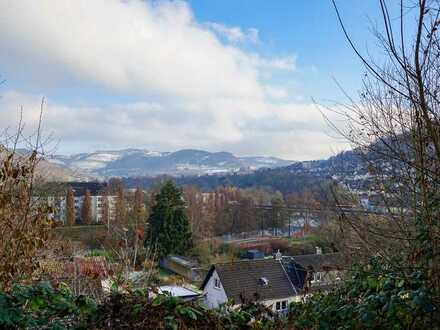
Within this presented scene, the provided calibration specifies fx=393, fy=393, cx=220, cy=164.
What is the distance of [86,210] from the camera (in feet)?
96.2

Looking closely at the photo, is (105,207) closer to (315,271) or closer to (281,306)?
(281,306)

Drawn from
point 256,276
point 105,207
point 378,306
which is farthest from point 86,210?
point 378,306

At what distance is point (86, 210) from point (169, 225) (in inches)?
372

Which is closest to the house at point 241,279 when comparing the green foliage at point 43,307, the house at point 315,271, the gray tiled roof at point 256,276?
the gray tiled roof at point 256,276

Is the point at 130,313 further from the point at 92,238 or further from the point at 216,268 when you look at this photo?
the point at 92,238

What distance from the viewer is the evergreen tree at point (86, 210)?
28592 millimetres

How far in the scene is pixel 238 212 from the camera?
Result: 35375 millimetres

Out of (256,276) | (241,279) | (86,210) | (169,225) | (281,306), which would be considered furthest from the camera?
(86,210)

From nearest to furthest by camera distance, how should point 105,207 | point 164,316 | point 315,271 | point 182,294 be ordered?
1. point 164,316
2. point 315,271
3. point 182,294
4. point 105,207

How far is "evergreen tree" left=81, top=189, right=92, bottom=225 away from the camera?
28592 mm

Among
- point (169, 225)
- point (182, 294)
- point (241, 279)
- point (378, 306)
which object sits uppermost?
point (378, 306)

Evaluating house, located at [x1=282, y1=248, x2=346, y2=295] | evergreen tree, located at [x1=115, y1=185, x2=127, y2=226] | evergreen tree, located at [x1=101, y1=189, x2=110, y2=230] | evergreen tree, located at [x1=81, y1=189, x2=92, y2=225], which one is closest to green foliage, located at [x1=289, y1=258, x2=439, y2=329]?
house, located at [x1=282, y1=248, x2=346, y2=295]

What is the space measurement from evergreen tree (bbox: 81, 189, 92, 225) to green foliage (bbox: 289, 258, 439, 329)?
27.3m

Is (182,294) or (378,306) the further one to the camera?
(182,294)
